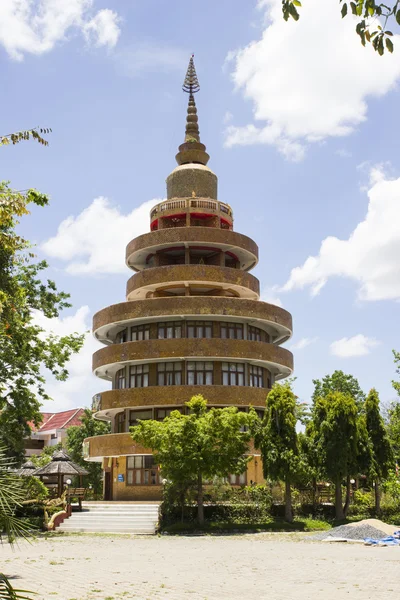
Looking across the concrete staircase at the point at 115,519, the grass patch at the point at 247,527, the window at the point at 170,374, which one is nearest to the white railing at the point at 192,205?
the window at the point at 170,374

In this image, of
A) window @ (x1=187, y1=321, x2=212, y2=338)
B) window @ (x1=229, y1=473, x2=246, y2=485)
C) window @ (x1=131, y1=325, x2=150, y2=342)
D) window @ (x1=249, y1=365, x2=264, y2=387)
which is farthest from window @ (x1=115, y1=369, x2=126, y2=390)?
window @ (x1=229, y1=473, x2=246, y2=485)

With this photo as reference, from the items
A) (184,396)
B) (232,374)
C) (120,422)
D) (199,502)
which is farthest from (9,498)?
(120,422)

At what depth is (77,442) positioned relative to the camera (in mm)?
65000

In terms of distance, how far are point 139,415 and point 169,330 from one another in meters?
6.39

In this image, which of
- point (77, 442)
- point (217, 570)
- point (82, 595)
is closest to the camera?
point (82, 595)

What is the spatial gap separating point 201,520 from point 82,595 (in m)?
21.0

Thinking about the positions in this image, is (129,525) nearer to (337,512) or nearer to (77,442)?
(337,512)

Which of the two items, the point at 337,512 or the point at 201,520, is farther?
the point at 337,512

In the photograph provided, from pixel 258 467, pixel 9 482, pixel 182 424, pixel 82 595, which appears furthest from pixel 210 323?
pixel 9 482

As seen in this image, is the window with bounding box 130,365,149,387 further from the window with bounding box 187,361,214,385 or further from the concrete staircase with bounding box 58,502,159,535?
the concrete staircase with bounding box 58,502,159,535

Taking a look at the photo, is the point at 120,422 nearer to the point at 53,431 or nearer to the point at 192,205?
the point at 192,205

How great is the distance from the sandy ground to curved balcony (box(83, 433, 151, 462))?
1701 cm

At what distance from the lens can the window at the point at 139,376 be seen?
49625 mm

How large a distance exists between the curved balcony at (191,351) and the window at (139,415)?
3.10 meters
